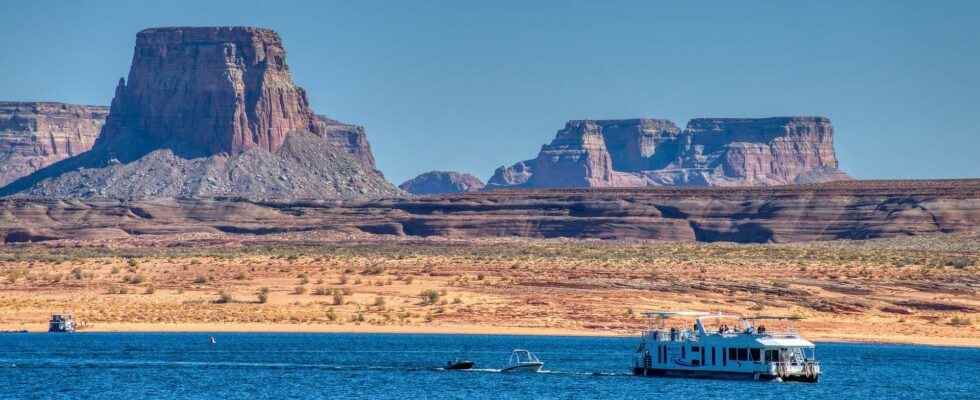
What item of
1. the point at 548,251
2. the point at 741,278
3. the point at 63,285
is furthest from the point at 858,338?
the point at 548,251

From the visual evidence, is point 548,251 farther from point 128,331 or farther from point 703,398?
point 703,398

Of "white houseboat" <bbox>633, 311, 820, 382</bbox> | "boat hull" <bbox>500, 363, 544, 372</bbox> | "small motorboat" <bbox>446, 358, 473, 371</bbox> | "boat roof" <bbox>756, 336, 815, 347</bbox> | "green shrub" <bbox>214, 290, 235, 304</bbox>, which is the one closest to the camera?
"boat roof" <bbox>756, 336, 815, 347</bbox>

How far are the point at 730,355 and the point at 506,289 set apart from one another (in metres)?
43.2

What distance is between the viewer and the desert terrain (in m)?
97.9

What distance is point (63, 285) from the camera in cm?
11781

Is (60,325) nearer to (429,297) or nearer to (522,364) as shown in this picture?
(429,297)

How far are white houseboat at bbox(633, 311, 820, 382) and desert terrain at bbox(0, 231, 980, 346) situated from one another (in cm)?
2336

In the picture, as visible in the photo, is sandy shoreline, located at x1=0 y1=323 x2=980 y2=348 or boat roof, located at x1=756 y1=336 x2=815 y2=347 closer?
boat roof, located at x1=756 y1=336 x2=815 y2=347

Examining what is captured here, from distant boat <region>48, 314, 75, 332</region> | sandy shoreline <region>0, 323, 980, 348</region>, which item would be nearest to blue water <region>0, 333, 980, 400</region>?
distant boat <region>48, 314, 75, 332</region>

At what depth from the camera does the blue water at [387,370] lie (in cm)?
6581

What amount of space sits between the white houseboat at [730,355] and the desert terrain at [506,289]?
23364 mm

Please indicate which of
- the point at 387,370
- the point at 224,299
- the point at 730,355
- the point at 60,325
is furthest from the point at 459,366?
the point at 224,299

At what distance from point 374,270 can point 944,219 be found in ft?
225

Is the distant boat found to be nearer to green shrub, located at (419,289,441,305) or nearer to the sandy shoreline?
the sandy shoreline
